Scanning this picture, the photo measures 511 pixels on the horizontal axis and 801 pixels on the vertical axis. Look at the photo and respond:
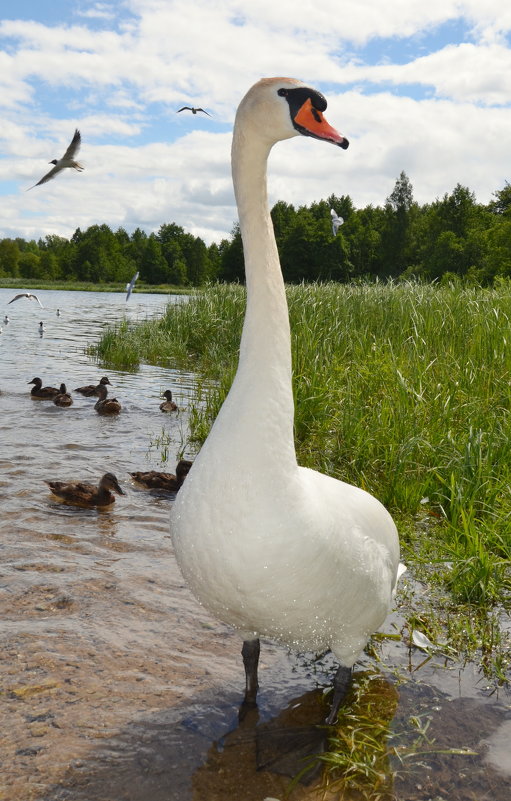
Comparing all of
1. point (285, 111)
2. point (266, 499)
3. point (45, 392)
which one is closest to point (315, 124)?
point (285, 111)

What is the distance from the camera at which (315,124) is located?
2877mm

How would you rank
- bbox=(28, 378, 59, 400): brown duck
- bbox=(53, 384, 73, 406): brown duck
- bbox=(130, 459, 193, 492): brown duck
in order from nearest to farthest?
1. bbox=(130, 459, 193, 492): brown duck
2. bbox=(53, 384, 73, 406): brown duck
3. bbox=(28, 378, 59, 400): brown duck

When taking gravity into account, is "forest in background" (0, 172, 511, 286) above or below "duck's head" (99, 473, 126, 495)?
above

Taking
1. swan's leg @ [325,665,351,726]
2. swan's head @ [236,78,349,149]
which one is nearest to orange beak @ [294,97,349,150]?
swan's head @ [236,78,349,149]

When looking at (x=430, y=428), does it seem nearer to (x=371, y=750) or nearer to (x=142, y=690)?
(x=371, y=750)

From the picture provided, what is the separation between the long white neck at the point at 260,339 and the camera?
9.80 ft

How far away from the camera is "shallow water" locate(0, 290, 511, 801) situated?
3287mm

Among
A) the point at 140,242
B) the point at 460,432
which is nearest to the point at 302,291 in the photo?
the point at 460,432

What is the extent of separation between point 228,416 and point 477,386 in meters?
5.52

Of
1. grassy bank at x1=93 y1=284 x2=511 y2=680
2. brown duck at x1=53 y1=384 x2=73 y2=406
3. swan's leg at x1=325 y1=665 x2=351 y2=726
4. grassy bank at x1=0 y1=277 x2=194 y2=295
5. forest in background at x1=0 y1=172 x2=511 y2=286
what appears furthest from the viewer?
grassy bank at x1=0 y1=277 x2=194 y2=295

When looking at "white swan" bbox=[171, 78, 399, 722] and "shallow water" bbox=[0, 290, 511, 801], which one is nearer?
"white swan" bbox=[171, 78, 399, 722]

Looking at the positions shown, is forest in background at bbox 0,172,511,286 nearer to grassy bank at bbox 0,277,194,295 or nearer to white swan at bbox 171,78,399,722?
grassy bank at bbox 0,277,194,295

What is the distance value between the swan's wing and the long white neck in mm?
6397

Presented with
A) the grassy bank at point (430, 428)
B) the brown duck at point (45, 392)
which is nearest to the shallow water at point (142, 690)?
the grassy bank at point (430, 428)
